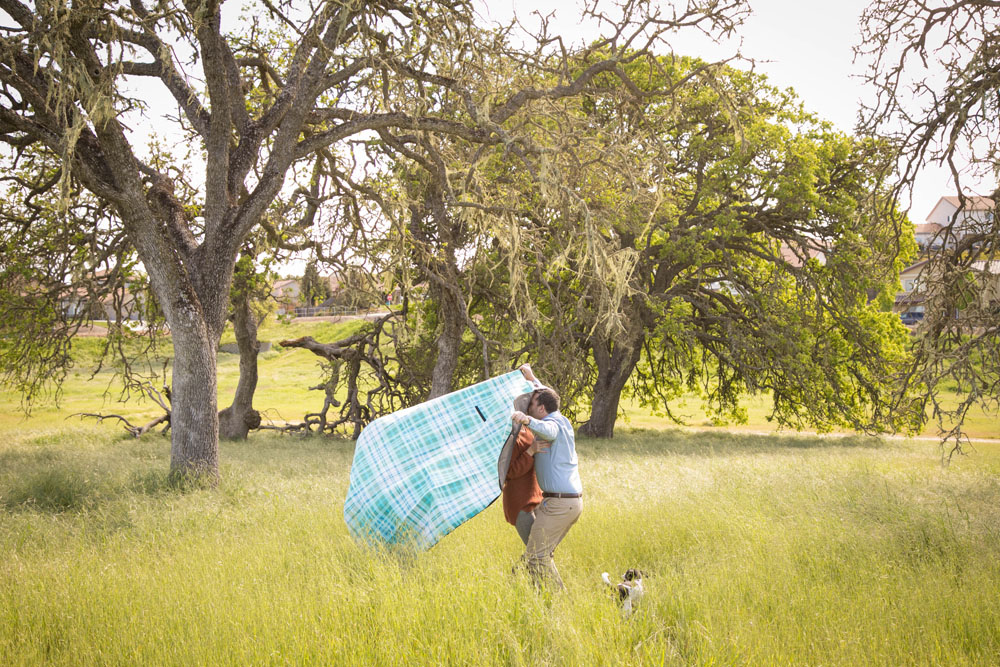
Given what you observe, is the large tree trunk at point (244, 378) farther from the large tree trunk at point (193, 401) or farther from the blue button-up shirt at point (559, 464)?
the blue button-up shirt at point (559, 464)

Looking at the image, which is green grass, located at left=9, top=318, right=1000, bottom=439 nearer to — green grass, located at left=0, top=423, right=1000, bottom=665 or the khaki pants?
green grass, located at left=0, top=423, right=1000, bottom=665

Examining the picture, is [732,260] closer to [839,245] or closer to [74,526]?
[839,245]

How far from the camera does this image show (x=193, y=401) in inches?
384

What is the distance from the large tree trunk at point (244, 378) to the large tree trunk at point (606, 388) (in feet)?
31.9

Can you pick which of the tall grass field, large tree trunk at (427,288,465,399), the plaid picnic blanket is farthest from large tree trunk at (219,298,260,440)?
the plaid picnic blanket

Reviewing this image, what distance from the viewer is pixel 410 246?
13.6 metres

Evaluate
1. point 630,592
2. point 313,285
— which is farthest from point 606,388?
point 630,592

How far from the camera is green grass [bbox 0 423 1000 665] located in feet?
13.8

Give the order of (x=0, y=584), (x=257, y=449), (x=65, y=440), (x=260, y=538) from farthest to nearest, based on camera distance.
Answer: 1. (x=65, y=440)
2. (x=257, y=449)
3. (x=260, y=538)
4. (x=0, y=584)

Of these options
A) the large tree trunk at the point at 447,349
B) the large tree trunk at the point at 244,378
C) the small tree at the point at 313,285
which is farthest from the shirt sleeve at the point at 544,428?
the large tree trunk at the point at 244,378

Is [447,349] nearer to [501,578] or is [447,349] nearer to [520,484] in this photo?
[520,484]

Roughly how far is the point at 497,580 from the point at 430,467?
104 cm

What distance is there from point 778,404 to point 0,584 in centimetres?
1770

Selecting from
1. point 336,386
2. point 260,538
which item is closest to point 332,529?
point 260,538
